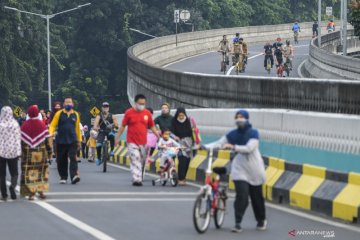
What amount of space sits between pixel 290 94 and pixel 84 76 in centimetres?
8060

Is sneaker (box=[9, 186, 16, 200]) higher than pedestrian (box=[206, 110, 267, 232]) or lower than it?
lower

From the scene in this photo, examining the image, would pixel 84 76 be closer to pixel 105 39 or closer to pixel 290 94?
pixel 105 39

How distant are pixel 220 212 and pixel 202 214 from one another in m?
0.65

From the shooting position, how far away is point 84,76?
110m

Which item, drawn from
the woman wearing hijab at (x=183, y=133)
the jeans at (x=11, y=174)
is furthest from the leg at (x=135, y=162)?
the jeans at (x=11, y=174)

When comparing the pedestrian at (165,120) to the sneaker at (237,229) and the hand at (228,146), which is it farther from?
the hand at (228,146)

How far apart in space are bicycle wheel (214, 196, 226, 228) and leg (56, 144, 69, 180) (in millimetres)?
8447

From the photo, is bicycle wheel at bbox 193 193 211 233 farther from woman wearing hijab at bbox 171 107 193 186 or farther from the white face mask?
woman wearing hijab at bbox 171 107 193 186

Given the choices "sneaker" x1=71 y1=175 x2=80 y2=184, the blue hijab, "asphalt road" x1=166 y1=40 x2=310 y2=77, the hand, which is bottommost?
"sneaker" x1=71 y1=175 x2=80 y2=184

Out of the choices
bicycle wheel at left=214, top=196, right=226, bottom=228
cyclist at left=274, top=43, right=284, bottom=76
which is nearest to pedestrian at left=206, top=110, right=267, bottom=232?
bicycle wheel at left=214, top=196, right=226, bottom=228

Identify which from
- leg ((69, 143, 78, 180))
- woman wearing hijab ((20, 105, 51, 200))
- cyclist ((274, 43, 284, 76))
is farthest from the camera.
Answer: cyclist ((274, 43, 284, 76))

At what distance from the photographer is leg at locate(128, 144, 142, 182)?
23562mm

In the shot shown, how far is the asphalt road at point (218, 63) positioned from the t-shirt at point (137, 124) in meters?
41.9

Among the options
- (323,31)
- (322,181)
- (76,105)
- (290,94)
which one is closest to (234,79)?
(290,94)
